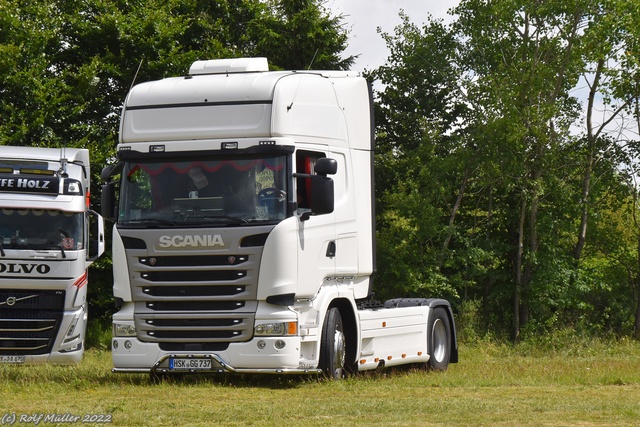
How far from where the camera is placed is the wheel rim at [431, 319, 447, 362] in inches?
749

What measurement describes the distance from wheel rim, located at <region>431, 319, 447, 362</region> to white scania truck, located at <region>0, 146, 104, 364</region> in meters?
6.11

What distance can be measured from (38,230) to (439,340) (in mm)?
7159

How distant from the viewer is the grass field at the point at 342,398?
1087 centimetres

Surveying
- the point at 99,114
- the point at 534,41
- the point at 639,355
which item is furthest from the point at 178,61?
the point at 639,355

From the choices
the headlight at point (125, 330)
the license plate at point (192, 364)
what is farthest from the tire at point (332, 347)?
the headlight at point (125, 330)

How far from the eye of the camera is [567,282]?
33.2m

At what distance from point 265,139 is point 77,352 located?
657 centimetres

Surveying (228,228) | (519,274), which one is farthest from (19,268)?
(519,274)

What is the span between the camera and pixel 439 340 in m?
19.3

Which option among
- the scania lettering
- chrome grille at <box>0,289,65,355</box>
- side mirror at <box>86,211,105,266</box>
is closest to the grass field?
chrome grille at <box>0,289,65,355</box>

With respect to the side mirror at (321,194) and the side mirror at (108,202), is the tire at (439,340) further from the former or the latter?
the side mirror at (108,202)

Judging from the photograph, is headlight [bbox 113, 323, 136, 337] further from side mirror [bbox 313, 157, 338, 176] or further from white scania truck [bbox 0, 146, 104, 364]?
white scania truck [bbox 0, 146, 104, 364]

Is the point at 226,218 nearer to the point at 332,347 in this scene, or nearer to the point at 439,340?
the point at 332,347

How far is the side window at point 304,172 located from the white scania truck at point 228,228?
2 cm
